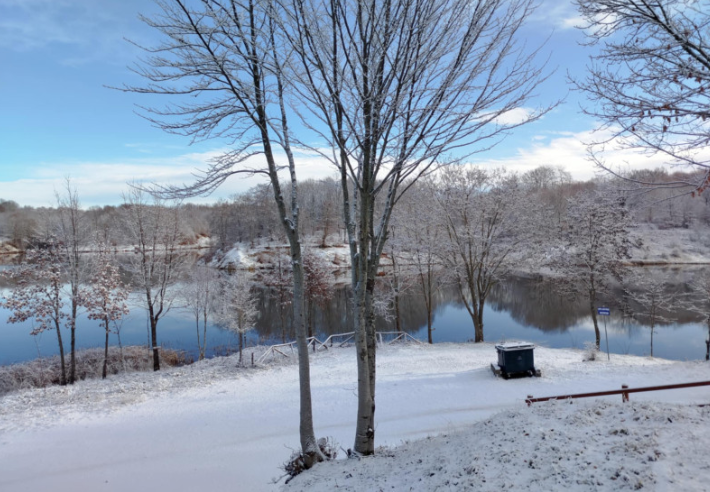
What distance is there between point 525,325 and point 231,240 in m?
41.1

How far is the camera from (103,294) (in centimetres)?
1459

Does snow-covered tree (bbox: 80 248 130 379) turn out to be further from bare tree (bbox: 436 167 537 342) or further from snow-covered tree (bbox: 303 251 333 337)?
bare tree (bbox: 436 167 537 342)

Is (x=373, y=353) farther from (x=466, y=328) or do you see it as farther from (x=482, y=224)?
(x=466, y=328)

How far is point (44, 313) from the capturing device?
13469 mm

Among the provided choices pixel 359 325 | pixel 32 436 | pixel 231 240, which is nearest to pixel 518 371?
pixel 359 325

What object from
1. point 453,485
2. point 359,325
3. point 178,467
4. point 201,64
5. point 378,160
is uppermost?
point 201,64

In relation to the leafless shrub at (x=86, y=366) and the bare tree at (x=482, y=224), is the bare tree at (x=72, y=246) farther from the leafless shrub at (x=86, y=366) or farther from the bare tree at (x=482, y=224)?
the bare tree at (x=482, y=224)

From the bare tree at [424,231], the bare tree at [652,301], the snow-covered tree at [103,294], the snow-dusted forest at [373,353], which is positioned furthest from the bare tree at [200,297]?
the bare tree at [652,301]

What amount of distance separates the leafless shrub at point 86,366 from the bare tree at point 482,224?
14.1 m

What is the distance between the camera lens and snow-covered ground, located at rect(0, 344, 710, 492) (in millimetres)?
3428

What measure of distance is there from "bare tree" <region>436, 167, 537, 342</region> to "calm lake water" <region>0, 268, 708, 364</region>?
11.7 ft

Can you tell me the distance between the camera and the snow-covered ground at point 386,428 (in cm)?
343

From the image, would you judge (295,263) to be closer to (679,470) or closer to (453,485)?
(453,485)

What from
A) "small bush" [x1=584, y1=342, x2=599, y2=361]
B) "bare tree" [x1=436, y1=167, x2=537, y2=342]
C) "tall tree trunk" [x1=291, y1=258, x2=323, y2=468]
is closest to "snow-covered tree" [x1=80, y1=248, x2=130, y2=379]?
"tall tree trunk" [x1=291, y1=258, x2=323, y2=468]
